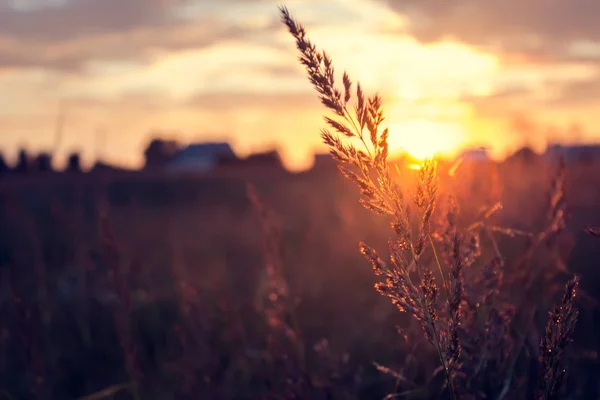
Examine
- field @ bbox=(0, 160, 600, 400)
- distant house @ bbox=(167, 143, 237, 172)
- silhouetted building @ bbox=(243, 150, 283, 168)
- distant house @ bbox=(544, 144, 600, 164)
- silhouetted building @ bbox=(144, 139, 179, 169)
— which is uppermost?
distant house @ bbox=(167, 143, 237, 172)

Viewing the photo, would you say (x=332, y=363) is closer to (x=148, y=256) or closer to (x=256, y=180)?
(x=148, y=256)

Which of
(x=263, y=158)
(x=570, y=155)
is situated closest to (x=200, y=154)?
(x=263, y=158)

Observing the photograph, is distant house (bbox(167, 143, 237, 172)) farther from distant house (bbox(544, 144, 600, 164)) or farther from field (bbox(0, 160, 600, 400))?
field (bbox(0, 160, 600, 400))

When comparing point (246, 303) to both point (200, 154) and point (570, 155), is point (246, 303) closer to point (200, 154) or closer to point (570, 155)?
point (570, 155)

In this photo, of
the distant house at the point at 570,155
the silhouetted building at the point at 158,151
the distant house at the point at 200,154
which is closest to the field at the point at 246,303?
the distant house at the point at 570,155

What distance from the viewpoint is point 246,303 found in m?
5.06

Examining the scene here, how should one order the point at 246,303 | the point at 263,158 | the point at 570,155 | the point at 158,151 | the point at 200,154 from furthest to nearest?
the point at 200,154, the point at 158,151, the point at 263,158, the point at 570,155, the point at 246,303

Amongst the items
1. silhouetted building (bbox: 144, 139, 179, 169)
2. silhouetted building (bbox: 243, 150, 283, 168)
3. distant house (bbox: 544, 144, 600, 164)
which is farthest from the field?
silhouetted building (bbox: 144, 139, 179, 169)

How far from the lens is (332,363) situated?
2811 mm

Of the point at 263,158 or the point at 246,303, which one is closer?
the point at 246,303

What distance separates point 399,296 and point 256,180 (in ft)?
36.2

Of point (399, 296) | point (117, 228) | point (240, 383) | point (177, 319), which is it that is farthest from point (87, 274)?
Answer: point (399, 296)

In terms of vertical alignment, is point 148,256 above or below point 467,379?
above

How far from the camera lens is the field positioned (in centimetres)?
281
